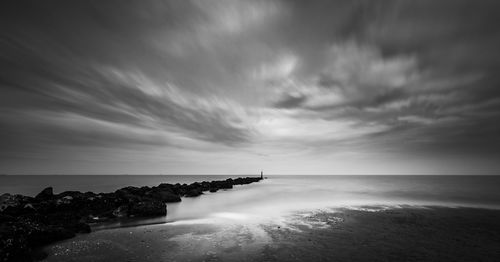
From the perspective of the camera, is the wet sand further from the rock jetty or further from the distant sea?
the distant sea

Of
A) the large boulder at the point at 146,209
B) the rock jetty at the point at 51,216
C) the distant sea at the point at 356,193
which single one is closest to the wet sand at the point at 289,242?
the rock jetty at the point at 51,216

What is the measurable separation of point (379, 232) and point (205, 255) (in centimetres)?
1114

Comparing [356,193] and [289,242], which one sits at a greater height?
[289,242]

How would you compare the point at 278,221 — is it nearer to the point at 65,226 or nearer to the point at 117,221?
the point at 117,221

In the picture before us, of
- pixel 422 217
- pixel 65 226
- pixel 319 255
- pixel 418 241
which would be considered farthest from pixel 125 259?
pixel 422 217

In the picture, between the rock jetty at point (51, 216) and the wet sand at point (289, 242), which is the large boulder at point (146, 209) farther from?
the wet sand at point (289, 242)

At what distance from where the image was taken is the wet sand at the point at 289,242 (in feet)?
31.3

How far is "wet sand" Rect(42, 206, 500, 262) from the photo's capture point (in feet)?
31.3

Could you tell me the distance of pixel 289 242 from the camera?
1156 cm

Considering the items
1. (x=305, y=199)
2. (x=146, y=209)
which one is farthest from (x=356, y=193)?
(x=146, y=209)

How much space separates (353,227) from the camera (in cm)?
1506

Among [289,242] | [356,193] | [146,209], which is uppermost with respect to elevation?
[146,209]

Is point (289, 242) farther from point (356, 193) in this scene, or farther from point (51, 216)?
point (356, 193)

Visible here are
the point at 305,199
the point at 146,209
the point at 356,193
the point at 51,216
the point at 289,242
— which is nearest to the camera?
the point at 289,242
